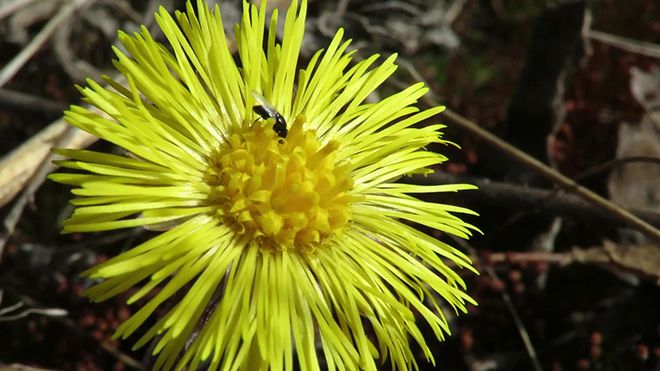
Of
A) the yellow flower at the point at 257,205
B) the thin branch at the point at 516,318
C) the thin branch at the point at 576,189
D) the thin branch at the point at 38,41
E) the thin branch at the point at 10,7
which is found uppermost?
the thin branch at the point at 10,7

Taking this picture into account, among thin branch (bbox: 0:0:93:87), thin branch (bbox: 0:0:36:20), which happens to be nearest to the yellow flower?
thin branch (bbox: 0:0:93:87)

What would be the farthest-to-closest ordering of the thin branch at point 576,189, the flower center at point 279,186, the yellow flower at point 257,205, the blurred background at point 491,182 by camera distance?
1. the blurred background at point 491,182
2. the thin branch at point 576,189
3. the flower center at point 279,186
4. the yellow flower at point 257,205

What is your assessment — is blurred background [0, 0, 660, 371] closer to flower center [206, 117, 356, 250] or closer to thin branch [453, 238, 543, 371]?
thin branch [453, 238, 543, 371]

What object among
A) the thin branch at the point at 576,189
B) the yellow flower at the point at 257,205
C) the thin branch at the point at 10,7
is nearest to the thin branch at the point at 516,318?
the thin branch at the point at 576,189

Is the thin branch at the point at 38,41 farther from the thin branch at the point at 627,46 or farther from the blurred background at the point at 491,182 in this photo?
the thin branch at the point at 627,46

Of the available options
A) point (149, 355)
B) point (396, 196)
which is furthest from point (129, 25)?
point (149, 355)

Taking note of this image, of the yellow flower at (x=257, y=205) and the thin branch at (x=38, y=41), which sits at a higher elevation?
the thin branch at (x=38, y=41)

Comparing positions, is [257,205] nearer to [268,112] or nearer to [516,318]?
[268,112]
